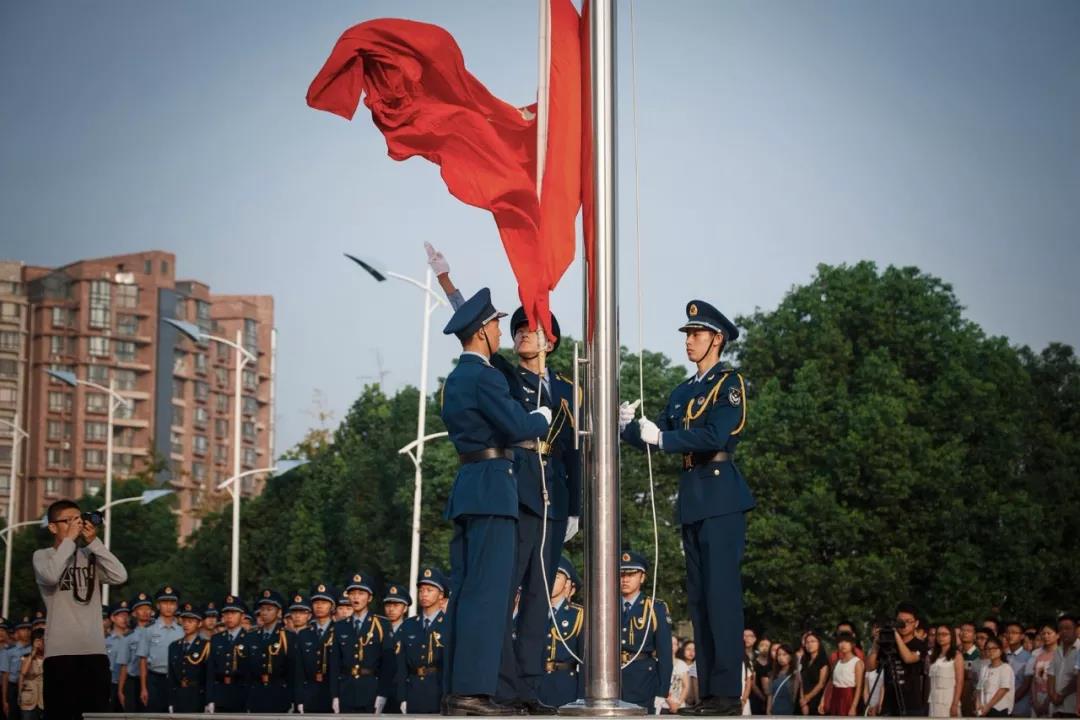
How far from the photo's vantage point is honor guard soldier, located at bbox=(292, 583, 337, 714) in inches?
672

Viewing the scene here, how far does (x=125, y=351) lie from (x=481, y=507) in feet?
337

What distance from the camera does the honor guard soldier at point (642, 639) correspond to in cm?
1312

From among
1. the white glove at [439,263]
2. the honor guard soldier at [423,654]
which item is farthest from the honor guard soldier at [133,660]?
the white glove at [439,263]

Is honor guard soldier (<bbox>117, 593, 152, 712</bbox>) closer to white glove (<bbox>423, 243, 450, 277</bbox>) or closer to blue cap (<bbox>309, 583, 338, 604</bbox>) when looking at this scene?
blue cap (<bbox>309, 583, 338, 604</bbox>)

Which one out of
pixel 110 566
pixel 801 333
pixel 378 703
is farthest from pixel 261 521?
pixel 110 566

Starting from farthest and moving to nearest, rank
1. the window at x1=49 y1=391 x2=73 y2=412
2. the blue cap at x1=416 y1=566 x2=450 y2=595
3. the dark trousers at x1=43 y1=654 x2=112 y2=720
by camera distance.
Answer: the window at x1=49 y1=391 x2=73 y2=412 → the blue cap at x1=416 y1=566 x2=450 y2=595 → the dark trousers at x1=43 y1=654 x2=112 y2=720

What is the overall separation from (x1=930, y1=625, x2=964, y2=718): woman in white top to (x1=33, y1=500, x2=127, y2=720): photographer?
768 cm

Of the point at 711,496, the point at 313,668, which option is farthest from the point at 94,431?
the point at 711,496

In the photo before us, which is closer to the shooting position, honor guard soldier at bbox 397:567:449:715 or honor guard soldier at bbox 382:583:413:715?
honor guard soldier at bbox 397:567:449:715

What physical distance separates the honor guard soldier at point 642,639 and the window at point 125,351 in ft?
321

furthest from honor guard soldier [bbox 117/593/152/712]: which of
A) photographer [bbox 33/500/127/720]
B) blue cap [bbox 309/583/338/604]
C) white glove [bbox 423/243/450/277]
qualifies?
white glove [bbox 423/243/450/277]

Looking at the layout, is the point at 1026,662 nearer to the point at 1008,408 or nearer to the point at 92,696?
the point at 92,696

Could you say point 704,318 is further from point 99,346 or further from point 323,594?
point 99,346

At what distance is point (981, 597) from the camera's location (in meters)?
34.9
